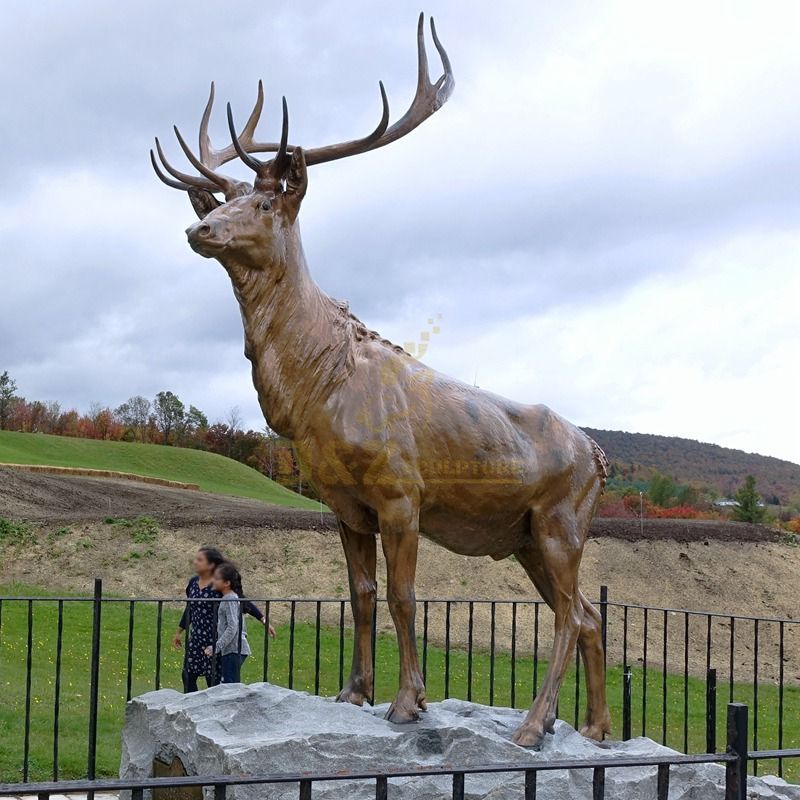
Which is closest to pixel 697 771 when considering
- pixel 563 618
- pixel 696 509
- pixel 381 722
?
pixel 563 618

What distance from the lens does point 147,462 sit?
133ft

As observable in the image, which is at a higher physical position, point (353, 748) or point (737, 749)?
point (737, 749)

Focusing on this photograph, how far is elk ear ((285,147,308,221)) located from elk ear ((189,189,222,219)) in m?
0.45

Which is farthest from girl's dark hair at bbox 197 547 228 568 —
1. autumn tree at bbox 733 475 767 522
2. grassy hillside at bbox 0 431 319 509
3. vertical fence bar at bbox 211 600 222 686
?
grassy hillside at bbox 0 431 319 509

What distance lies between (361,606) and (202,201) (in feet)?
7.21

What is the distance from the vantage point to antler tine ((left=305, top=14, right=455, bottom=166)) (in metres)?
4.73

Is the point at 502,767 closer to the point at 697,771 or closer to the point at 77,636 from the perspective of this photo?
the point at 697,771

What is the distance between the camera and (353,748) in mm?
4266

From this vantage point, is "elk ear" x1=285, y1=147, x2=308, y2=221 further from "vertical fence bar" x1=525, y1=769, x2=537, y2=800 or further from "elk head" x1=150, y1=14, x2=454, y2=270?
"vertical fence bar" x1=525, y1=769, x2=537, y2=800

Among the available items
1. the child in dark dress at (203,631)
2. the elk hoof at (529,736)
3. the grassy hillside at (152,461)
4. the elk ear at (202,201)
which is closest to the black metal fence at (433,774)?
the elk hoof at (529,736)

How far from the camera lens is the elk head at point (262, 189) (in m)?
4.45

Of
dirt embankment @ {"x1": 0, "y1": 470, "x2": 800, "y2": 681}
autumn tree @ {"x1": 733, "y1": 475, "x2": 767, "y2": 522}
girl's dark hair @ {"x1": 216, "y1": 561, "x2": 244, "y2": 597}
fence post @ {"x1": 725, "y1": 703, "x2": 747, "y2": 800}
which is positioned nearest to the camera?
fence post @ {"x1": 725, "y1": 703, "x2": 747, "y2": 800}

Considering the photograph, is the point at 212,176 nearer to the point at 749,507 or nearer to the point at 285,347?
the point at 285,347

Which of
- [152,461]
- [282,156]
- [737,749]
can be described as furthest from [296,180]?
[152,461]
